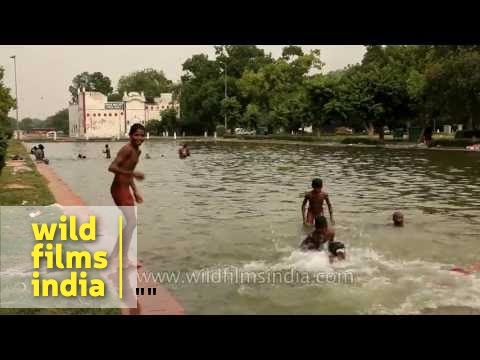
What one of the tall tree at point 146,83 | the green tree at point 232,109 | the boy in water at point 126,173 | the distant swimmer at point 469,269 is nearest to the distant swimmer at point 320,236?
the distant swimmer at point 469,269

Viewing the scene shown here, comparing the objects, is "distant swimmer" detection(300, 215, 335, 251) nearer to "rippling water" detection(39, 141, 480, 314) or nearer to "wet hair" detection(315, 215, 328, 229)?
"wet hair" detection(315, 215, 328, 229)

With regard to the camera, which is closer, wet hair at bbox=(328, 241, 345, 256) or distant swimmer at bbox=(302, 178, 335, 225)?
wet hair at bbox=(328, 241, 345, 256)

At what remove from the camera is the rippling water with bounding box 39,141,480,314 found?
289 inches

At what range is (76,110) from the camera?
123375 millimetres

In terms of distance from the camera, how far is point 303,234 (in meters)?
11.7

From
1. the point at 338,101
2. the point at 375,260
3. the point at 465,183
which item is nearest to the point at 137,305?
the point at 375,260

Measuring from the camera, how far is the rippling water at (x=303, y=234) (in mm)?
7344

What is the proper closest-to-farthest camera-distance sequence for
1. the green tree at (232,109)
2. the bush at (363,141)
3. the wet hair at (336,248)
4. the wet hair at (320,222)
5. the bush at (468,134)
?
the wet hair at (336,248), the wet hair at (320,222), the bush at (468,134), the bush at (363,141), the green tree at (232,109)

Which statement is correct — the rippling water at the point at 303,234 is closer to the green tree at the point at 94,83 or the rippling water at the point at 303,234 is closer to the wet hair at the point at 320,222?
the wet hair at the point at 320,222

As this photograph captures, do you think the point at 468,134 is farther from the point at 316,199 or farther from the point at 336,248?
the point at 336,248

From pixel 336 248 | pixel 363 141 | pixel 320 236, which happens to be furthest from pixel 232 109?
pixel 336 248

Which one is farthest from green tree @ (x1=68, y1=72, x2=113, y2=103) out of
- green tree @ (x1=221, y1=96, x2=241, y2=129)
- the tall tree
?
green tree @ (x1=221, y1=96, x2=241, y2=129)

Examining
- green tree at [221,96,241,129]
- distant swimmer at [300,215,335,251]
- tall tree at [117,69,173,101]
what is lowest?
distant swimmer at [300,215,335,251]

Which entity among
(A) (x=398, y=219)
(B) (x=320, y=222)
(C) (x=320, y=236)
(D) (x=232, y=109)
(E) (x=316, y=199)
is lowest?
(A) (x=398, y=219)
